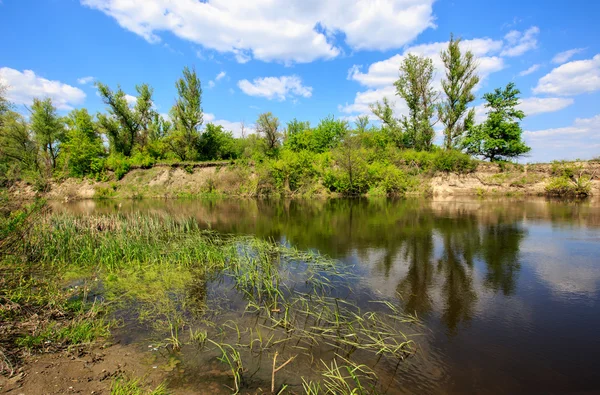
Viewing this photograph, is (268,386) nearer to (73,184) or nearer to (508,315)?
(508,315)

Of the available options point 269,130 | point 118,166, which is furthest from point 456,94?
point 118,166

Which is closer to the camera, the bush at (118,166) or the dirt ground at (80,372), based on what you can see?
the dirt ground at (80,372)

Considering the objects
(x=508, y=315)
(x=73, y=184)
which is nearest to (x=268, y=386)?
(x=508, y=315)

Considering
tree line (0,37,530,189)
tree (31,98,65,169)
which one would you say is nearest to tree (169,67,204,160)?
tree line (0,37,530,189)

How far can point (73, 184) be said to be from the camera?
149ft

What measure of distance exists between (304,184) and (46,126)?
39189 millimetres

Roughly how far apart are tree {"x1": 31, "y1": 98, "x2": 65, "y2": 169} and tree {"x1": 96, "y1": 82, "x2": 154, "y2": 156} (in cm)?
627

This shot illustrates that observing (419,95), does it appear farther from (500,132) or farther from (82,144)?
(82,144)

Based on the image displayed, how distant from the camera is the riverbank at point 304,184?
1320 inches

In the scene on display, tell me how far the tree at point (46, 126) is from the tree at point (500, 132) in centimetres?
5918

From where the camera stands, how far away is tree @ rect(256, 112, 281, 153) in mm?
52875

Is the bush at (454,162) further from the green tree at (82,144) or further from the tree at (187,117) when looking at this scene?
the green tree at (82,144)

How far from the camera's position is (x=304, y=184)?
1609 inches

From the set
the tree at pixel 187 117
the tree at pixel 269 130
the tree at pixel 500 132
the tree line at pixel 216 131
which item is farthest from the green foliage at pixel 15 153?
the tree at pixel 500 132
